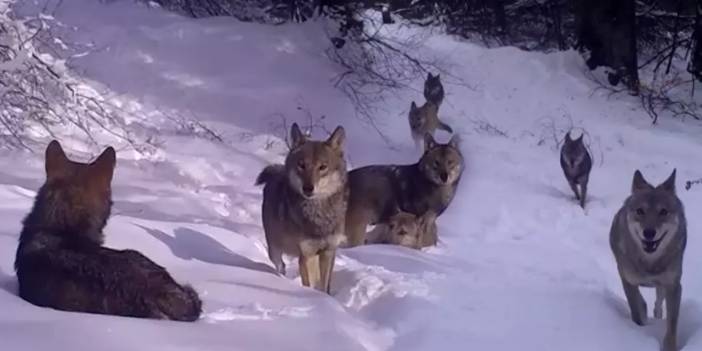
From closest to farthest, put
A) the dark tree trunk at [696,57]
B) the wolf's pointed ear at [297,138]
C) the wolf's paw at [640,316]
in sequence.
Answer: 1. the wolf's paw at [640,316]
2. the wolf's pointed ear at [297,138]
3. the dark tree trunk at [696,57]

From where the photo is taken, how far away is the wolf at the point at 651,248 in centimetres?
768

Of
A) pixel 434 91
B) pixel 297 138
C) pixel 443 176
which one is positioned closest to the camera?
pixel 297 138

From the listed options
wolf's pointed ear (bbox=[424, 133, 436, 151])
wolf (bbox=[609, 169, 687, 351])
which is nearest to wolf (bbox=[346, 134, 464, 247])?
wolf's pointed ear (bbox=[424, 133, 436, 151])

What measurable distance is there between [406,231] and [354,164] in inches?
178

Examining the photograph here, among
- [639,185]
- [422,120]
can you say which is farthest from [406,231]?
[422,120]

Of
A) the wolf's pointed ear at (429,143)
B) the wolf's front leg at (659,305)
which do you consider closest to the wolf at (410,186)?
the wolf's pointed ear at (429,143)

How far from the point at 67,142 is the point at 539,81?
10958mm

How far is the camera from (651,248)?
7734 mm

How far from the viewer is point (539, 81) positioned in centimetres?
1998

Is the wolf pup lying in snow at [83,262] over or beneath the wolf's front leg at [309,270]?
over

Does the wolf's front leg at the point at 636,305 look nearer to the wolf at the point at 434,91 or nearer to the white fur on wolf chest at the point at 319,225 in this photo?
the white fur on wolf chest at the point at 319,225

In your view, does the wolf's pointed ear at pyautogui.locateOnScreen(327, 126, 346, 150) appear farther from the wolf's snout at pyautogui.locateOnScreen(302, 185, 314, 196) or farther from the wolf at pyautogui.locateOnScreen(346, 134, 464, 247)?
the wolf at pyautogui.locateOnScreen(346, 134, 464, 247)

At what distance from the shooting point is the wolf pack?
5.16m

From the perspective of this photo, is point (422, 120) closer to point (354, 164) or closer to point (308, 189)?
point (354, 164)
